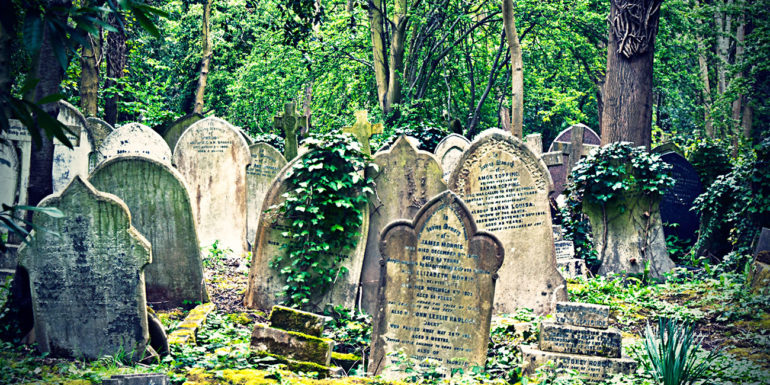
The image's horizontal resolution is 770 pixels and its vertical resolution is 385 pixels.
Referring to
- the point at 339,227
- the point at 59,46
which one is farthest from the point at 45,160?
the point at 59,46

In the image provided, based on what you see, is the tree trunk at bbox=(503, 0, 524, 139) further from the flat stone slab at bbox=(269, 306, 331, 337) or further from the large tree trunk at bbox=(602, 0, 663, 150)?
the flat stone slab at bbox=(269, 306, 331, 337)

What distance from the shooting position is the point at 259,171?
→ 32.7 ft

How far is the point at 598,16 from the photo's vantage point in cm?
1673

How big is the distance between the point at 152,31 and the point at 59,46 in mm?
362

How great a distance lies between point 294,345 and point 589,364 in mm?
2507

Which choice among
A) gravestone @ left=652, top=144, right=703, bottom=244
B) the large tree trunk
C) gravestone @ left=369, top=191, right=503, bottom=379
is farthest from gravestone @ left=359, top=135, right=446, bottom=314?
gravestone @ left=652, top=144, right=703, bottom=244

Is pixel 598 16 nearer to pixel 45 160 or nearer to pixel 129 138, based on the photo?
pixel 129 138

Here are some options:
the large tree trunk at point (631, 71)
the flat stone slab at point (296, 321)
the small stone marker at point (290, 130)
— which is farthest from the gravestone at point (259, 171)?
the large tree trunk at point (631, 71)

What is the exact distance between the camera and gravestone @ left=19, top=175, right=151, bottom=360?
534 cm

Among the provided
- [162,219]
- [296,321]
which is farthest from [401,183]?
[296,321]

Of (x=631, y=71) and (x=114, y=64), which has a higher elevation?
(x=114, y=64)

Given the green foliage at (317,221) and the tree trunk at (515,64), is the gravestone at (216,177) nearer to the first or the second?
the green foliage at (317,221)

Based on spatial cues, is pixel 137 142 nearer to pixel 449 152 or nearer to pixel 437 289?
pixel 449 152

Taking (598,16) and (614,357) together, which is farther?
(598,16)
